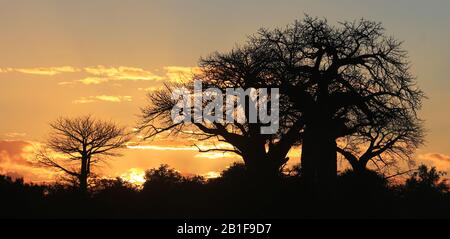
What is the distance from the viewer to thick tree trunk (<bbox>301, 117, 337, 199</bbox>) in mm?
37625

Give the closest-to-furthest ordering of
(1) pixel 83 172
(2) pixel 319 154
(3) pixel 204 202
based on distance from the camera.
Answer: (3) pixel 204 202 → (2) pixel 319 154 → (1) pixel 83 172

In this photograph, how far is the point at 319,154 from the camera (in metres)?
38.1

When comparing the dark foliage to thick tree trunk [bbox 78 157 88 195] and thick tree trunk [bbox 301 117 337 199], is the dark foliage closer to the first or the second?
thick tree trunk [bbox 301 117 337 199]

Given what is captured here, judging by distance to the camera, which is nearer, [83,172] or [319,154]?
[319,154]

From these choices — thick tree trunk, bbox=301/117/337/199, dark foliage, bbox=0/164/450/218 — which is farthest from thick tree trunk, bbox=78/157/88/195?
thick tree trunk, bbox=301/117/337/199

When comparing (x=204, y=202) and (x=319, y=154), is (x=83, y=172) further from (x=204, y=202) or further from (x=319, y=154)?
(x=204, y=202)

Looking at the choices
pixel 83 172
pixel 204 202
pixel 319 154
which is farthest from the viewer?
pixel 83 172

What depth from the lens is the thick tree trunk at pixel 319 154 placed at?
37625 mm
